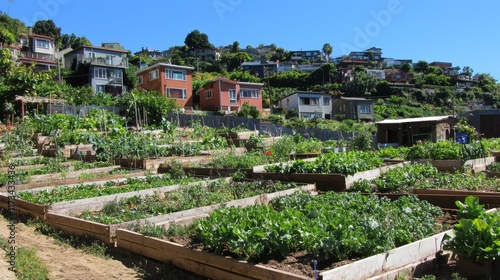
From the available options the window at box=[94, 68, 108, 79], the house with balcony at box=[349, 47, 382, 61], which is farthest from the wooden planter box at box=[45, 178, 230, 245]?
the house with balcony at box=[349, 47, 382, 61]

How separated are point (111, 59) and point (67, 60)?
11.7 m

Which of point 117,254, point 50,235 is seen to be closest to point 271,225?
point 117,254

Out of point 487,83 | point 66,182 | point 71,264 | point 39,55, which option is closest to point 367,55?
point 487,83

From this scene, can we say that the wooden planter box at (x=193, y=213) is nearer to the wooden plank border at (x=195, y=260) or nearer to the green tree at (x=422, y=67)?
the wooden plank border at (x=195, y=260)

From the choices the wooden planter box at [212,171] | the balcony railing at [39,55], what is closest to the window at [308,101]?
the balcony railing at [39,55]

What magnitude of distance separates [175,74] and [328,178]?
136 feet

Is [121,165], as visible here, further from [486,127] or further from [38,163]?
[486,127]

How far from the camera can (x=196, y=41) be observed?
368 feet

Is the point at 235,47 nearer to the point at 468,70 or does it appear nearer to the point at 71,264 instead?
the point at 468,70

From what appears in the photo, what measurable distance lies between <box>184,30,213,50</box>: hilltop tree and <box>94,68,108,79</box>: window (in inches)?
2457

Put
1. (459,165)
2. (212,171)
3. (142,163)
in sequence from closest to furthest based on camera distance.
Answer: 1. (459,165)
2. (212,171)
3. (142,163)

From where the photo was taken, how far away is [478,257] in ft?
14.5

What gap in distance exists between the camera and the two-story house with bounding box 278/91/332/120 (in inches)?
2260

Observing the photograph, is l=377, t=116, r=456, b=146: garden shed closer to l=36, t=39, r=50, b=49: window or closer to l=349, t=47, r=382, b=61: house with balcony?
l=36, t=39, r=50, b=49: window
